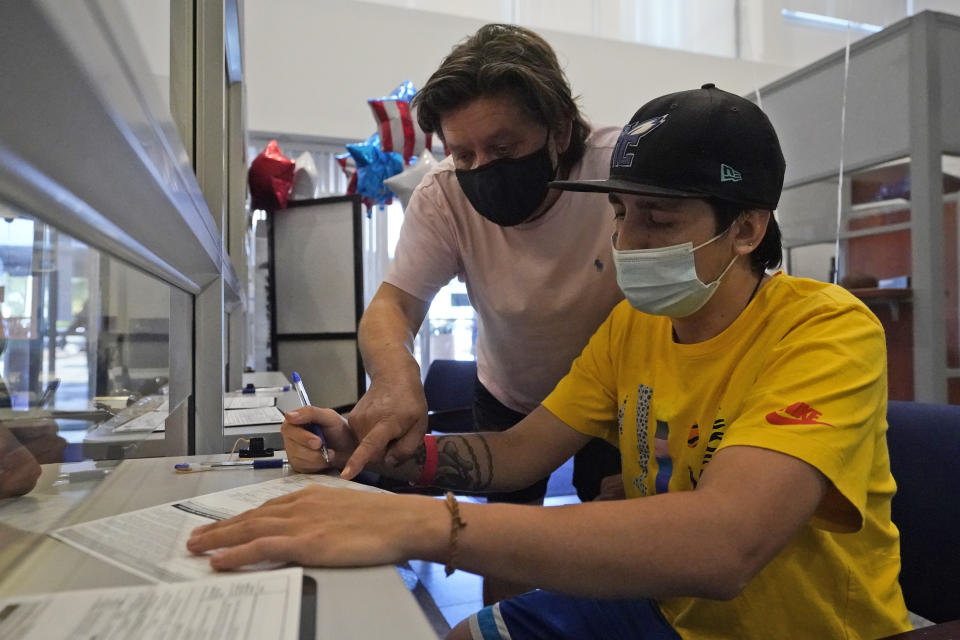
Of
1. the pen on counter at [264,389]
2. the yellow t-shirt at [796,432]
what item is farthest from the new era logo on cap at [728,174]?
the pen on counter at [264,389]

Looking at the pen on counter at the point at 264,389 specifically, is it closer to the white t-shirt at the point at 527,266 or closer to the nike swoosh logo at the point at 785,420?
the white t-shirt at the point at 527,266

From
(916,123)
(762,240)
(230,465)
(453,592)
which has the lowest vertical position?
(453,592)

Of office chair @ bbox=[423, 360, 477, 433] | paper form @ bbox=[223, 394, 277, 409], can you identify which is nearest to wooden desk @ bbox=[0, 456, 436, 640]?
paper form @ bbox=[223, 394, 277, 409]

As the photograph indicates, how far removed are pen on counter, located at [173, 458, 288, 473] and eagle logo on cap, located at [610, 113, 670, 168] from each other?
2.02 ft

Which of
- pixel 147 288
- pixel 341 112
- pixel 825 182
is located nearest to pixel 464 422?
pixel 147 288

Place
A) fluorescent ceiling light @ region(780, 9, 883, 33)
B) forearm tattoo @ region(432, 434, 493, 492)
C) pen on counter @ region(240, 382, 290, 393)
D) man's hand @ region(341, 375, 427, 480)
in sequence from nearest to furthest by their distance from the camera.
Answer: man's hand @ region(341, 375, 427, 480) < forearm tattoo @ region(432, 434, 493, 492) < pen on counter @ region(240, 382, 290, 393) < fluorescent ceiling light @ region(780, 9, 883, 33)

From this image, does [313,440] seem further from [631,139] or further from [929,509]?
[929,509]

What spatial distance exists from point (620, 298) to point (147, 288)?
87cm

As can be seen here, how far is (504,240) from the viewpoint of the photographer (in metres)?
1.33

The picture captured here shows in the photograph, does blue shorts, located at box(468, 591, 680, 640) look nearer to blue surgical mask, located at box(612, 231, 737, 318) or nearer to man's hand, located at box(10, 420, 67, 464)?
blue surgical mask, located at box(612, 231, 737, 318)

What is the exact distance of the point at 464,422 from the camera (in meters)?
2.55

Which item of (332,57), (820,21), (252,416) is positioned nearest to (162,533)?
(252,416)

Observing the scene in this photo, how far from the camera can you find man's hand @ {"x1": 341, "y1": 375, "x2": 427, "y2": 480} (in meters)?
0.95

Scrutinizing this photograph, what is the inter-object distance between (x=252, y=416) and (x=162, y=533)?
3.26 feet
